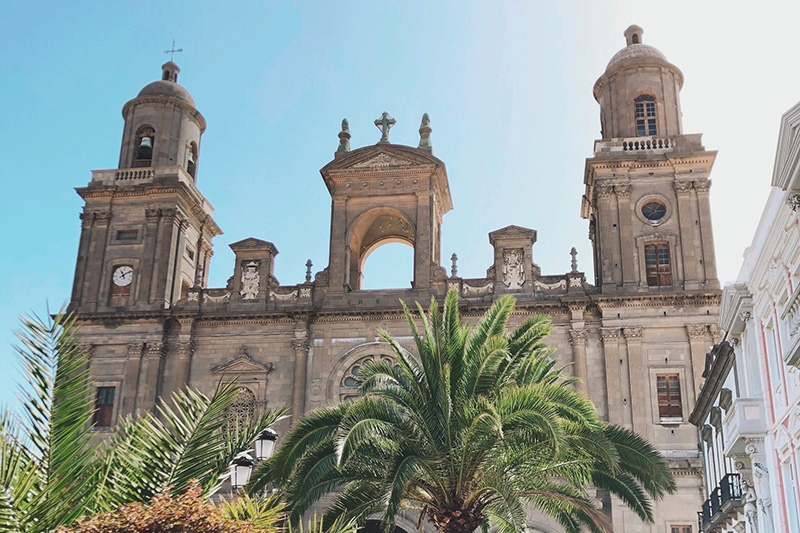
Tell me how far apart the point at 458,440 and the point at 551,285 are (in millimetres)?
16851

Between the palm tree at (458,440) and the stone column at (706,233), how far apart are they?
46.4 ft

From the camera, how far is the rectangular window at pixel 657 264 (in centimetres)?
3675

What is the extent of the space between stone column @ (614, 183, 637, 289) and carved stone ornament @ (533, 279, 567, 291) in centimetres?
220

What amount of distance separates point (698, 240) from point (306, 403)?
620 inches

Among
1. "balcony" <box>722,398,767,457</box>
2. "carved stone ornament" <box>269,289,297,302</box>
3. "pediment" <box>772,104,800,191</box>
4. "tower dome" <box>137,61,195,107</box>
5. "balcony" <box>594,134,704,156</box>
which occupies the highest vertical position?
"tower dome" <box>137,61,195,107</box>

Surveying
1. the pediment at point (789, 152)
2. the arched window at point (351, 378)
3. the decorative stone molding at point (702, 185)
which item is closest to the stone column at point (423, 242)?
the arched window at point (351, 378)

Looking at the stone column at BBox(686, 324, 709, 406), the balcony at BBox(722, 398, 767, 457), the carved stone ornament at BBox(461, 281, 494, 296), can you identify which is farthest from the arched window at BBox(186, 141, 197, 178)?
the balcony at BBox(722, 398, 767, 457)

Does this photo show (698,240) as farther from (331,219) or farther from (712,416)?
(331,219)

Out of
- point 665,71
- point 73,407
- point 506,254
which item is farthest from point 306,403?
point 73,407

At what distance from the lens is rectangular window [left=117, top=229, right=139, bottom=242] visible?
40.2 m

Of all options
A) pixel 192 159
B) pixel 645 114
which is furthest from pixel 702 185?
pixel 192 159

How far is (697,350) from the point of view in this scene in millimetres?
34844

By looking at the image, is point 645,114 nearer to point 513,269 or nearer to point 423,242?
point 513,269

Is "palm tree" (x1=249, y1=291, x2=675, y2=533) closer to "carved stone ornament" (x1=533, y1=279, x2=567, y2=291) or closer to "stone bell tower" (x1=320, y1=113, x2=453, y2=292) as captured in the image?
"carved stone ornament" (x1=533, y1=279, x2=567, y2=291)
